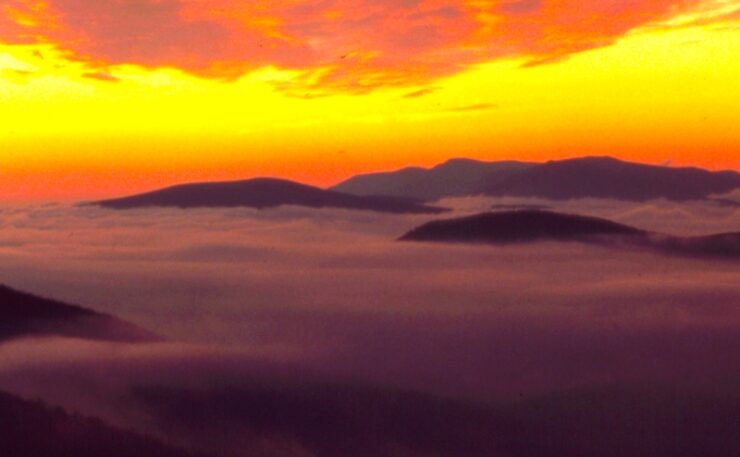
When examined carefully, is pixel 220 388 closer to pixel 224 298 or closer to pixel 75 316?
pixel 75 316

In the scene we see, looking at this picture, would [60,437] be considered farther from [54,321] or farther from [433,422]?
[54,321]

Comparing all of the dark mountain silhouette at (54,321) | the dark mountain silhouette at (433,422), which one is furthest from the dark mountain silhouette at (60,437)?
the dark mountain silhouette at (54,321)

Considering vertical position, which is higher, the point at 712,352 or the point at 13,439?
the point at 13,439

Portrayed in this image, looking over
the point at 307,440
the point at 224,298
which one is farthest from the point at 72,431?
the point at 224,298

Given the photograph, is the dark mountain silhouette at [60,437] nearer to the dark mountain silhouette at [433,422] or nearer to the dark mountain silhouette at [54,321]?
the dark mountain silhouette at [433,422]

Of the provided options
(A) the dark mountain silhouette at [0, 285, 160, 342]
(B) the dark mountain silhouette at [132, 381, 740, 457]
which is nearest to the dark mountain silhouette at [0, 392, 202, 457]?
(B) the dark mountain silhouette at [132, 381, 740, 457]
